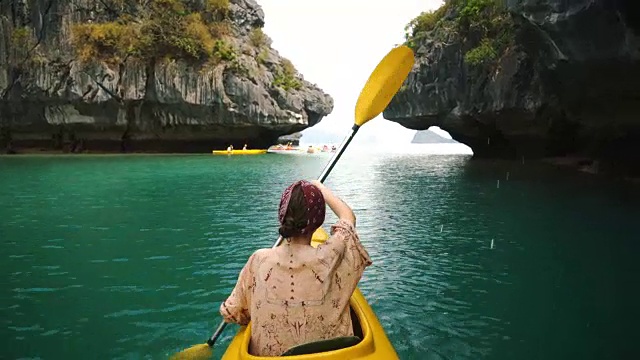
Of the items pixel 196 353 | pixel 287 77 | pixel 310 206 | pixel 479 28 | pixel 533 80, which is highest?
pixel 479 28

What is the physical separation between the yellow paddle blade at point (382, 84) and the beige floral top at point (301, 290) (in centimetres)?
237

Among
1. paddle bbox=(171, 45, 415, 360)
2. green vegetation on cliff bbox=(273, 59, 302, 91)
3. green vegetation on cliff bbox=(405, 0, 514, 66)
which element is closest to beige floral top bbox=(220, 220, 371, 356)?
paddle bbox=(171, 45, 415, 360)

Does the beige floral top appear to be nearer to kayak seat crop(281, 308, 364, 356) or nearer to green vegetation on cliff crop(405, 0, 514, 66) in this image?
kayak seat crop(281, 308, 364, 356)

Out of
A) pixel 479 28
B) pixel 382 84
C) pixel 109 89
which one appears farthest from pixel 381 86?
pixel 109 89

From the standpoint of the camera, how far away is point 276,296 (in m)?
2.35

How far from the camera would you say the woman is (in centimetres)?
230

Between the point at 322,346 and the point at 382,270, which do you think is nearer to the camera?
the point at 322,346

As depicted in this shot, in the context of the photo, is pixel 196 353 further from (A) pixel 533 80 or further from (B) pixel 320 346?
(A) pixel 533 80

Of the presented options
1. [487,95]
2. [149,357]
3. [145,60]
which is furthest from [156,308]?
[145,60]

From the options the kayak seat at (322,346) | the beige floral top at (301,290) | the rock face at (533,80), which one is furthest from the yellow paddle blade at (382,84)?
the rock face at (533,80)

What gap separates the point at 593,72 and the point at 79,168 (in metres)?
19.6

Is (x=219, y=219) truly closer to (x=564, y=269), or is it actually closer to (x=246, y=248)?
(x=246, y=248)

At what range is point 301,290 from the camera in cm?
232

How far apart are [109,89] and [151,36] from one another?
4.40 metres
